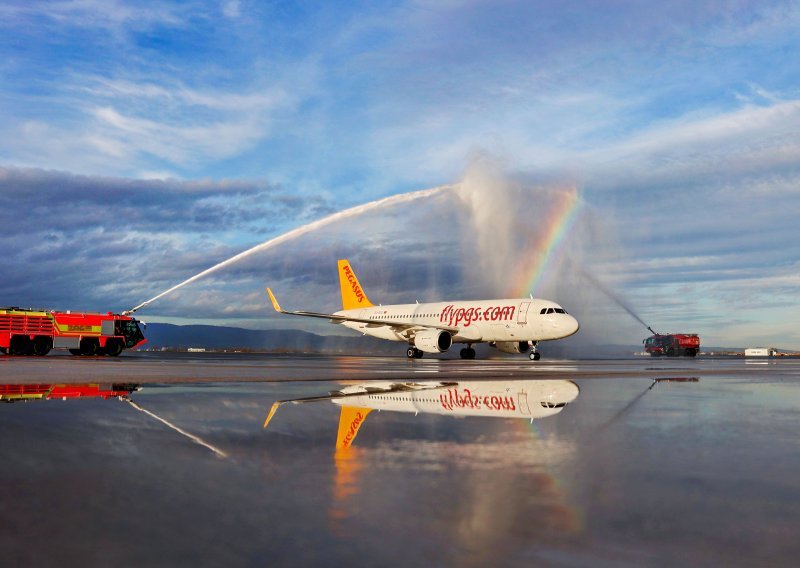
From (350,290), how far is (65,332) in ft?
88.3

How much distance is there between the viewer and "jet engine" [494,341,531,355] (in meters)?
54.2

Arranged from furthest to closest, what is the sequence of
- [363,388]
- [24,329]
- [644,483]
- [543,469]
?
[24,329] → [363,388] → [543,469] → [644,483]

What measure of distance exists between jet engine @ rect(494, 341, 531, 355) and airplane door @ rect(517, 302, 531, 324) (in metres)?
5.18

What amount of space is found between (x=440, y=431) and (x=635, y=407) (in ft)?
18.4

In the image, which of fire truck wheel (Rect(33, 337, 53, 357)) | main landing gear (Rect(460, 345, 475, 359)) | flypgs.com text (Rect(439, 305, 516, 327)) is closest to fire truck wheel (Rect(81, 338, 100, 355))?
fire truck wheel (Rect(33, 337, 53, 357))

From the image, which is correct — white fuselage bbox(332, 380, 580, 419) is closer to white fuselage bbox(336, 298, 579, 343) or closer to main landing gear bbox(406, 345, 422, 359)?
white fuselage bbox(336, 298, 579, 343)

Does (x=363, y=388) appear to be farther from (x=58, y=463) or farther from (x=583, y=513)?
(x=583, y=513)

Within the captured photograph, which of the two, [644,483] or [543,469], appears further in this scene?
[543,469]

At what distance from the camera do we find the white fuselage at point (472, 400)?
11445 millimetres

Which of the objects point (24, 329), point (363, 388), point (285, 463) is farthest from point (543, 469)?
point (24, 329)

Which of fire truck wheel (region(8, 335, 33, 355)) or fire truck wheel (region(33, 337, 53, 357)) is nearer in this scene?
fire truck wheel (region(8, 335, 33, 355))

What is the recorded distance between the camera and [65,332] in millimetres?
54469

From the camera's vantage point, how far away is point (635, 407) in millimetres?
12773

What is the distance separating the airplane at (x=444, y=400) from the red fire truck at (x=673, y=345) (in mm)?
76994
